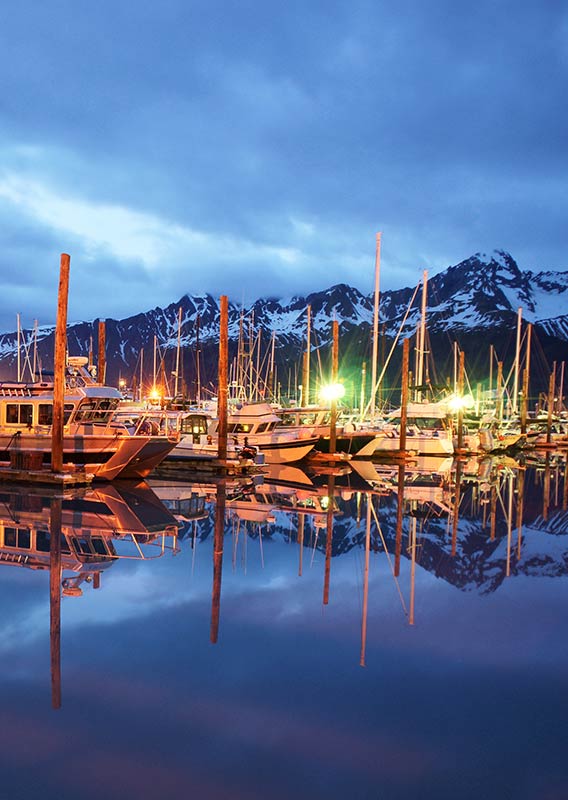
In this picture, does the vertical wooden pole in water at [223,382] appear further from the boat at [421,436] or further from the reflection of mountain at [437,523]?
the boat at [421,436]

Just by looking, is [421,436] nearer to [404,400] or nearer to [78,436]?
[404,400]

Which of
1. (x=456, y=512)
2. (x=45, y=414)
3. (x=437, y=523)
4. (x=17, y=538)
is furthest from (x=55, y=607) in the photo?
(x=45, y=414)

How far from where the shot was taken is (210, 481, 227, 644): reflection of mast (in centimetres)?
998

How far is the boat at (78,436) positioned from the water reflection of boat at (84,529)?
3.13 meters

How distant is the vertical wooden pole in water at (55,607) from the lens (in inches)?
301

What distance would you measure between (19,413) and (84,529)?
13336mm

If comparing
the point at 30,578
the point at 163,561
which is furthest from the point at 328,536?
the point at 30,578

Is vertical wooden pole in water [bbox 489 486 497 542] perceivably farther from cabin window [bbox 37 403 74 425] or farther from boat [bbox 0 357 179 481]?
cabin window [bbox 37 403 74 425]

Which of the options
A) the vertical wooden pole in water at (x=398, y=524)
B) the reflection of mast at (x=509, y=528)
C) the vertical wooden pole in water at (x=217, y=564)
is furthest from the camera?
the reflection of mast at (x=509, y=528)

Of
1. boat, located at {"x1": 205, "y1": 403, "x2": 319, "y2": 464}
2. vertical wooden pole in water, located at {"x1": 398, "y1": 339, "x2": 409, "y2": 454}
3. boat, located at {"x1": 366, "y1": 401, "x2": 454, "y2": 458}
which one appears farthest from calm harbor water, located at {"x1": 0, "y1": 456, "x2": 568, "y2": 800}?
boat, located at {"x1": 366, "y1": 401, "x2": 454, "y2": 458}

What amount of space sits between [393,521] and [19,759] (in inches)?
594

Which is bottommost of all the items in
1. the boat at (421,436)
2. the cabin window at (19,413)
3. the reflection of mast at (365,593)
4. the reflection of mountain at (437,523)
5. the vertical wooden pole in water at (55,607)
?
the reflection of mountain at (437,523)

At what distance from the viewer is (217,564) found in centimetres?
1384

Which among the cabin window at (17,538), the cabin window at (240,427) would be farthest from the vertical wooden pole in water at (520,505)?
the cabin window at (240,427)
